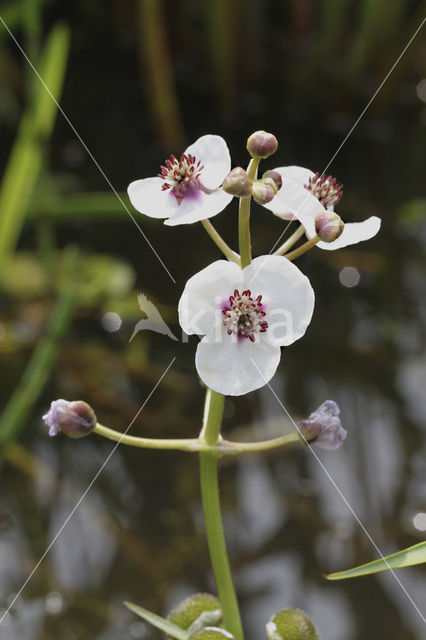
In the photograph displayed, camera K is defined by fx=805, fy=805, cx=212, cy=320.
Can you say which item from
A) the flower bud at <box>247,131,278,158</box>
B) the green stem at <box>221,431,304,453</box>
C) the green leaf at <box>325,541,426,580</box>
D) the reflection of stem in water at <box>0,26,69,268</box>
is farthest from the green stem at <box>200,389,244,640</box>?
the reflection of stem in water at <box>0,26,69,268</box>

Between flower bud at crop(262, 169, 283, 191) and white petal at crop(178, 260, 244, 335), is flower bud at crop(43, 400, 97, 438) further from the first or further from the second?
flower bud at crop(262, 169, 283, 191)

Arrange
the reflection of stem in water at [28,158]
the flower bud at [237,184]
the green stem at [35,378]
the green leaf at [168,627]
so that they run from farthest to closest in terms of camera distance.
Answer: the reflection of stem in water at [28,158]
the green stem at [35,378]
the green leaf at [168,627]
the flower bud at [237,184]

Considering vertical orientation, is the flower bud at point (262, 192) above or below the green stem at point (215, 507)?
above

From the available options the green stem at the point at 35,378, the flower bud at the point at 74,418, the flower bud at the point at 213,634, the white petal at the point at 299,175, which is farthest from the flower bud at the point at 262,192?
the green stem at the point at 35,378

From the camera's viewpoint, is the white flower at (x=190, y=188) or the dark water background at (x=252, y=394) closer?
the white flower at (x=190, y=188)

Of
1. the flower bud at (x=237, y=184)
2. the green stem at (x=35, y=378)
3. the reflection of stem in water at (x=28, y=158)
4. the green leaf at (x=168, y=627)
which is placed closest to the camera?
the flower bud at (x=237, y=184)

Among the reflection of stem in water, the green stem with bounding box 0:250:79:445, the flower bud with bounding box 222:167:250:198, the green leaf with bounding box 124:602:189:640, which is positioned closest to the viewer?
the flower bud with bounding box 222:167:250:198

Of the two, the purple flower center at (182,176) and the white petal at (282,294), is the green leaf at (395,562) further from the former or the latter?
the purple flower center at (182,176)
